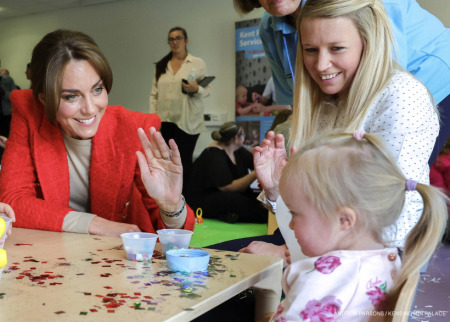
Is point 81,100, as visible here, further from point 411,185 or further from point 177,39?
point 177,39

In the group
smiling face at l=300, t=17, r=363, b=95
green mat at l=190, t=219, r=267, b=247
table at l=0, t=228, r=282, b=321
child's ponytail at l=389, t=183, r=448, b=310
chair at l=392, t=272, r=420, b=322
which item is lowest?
green mat at l=190, t=219, r=267, b=247

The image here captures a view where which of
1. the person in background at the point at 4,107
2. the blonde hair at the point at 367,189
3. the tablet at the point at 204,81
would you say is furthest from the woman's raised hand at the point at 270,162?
the person in background at the point at 4,107

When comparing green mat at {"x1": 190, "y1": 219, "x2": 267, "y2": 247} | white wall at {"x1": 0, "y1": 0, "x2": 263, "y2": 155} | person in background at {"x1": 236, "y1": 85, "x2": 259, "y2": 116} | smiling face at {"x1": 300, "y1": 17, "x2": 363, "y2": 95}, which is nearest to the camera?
smiling face at {"x1": 300, "y1": 17, "x2": 363, "y2": 95}

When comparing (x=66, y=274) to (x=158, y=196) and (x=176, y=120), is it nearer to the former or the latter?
(x=158, y=196)

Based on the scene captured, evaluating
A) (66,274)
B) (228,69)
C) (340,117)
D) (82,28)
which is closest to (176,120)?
(228,69)

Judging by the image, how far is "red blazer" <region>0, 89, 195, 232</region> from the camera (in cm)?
166

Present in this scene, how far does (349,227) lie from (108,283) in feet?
1.45

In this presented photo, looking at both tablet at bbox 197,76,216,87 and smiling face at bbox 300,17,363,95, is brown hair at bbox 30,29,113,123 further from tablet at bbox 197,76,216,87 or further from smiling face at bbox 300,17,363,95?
tablet at bbox 197,76,216,87

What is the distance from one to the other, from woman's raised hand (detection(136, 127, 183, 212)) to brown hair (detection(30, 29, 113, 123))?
0.38 metres

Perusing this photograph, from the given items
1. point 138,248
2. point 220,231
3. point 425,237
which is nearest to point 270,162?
point 138,248

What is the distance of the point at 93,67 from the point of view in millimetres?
1626

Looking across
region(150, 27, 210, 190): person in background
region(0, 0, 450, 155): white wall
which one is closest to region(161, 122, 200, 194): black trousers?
region(150, 27, 210, 190): person in background

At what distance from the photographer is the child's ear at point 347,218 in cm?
91

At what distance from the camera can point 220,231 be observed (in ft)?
12.2
